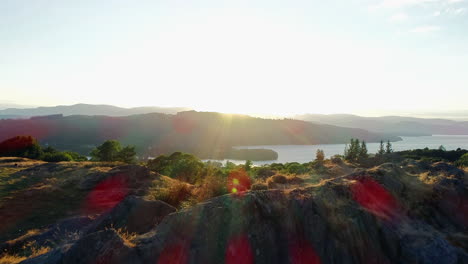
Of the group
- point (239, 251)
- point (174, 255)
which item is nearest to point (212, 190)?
point (239, 251)

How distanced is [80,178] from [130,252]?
2383 cm

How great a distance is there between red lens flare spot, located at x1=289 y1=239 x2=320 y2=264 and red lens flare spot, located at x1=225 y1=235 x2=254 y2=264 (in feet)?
5.35

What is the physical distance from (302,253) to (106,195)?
65.6 ft

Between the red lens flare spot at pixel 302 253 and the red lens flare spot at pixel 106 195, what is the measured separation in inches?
627

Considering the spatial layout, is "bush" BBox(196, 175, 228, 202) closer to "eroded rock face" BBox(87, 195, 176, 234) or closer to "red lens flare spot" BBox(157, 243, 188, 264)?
"eroded rock face" BBox(87, 195, 176, 234)

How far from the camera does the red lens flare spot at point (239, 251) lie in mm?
8859

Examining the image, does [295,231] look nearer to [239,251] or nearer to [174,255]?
[239,251]

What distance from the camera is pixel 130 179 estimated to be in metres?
27.8

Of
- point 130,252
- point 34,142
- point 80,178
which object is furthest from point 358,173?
point 34,142

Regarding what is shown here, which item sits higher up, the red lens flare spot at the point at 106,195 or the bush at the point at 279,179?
the bush at the point at 279,179

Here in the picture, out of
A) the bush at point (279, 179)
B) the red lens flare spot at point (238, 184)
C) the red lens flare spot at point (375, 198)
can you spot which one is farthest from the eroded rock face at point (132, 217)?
the red lens flare spot at point (375, 198)

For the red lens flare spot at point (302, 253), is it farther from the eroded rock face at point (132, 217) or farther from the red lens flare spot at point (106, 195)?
the red lens flare spot at point (106, 195)

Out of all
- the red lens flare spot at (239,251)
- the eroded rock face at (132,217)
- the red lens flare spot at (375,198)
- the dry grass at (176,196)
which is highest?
the red lens flare spot at (375,198)

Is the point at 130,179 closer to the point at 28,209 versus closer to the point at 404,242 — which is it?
the point at 28,209
